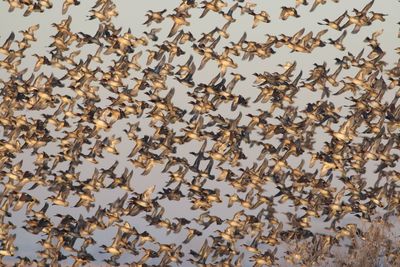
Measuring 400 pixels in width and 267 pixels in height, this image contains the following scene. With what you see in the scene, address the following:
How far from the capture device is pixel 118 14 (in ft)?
171

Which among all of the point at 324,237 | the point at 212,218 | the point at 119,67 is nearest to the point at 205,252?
the point at 212,218

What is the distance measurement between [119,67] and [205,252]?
9731 millimetres

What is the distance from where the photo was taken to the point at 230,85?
52.2m

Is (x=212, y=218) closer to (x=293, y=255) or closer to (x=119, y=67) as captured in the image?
(x=293, y=255)

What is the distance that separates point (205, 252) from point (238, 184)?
12.0ft

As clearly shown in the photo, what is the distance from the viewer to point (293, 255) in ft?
162

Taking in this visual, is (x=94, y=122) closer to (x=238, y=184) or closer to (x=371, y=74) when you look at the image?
(x=238, y=184)

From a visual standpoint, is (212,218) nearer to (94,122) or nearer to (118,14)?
(94,122)

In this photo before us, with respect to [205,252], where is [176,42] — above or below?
above

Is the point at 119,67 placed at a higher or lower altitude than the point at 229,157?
higher

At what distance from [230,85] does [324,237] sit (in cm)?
860

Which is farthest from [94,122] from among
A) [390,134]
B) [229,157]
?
[390,134]

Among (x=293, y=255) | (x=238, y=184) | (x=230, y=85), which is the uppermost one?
(x=230, y=85)

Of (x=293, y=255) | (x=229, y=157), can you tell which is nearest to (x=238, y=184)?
(x=229, y=157)
